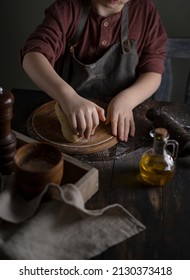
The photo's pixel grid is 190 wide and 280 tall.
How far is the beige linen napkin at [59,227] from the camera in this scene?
534mm

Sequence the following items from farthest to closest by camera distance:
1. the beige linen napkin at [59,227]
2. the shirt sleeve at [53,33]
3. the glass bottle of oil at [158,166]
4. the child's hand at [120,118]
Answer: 1. the shirt sleeve at [53,33]
2. the child's hand at [120,118]
3. the glass bottle of oil at [158,166]
4. the beige linen napkin at [59,227]

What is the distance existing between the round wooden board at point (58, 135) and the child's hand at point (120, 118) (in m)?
0.02

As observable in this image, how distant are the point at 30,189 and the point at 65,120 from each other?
0.24 metres

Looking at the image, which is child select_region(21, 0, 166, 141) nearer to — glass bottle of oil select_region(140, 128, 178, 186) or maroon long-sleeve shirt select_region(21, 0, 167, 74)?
maroon long-sleeve shirt select_region(21, 0, 167, 74)

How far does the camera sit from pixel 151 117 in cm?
83

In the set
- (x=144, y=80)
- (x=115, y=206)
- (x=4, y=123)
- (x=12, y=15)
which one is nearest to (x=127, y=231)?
(x=115, y=206)

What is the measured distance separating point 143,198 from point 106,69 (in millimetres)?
467

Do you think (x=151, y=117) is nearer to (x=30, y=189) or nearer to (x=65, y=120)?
(x=65, y=120)

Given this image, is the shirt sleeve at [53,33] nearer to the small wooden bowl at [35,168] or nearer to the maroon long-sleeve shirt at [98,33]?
the maroon long-sleeve shirt at [98,33]

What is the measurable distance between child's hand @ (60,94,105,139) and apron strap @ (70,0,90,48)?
288 mm

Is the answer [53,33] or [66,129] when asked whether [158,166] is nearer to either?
[66,129]

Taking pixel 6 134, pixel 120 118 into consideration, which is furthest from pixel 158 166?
pixel 6 134

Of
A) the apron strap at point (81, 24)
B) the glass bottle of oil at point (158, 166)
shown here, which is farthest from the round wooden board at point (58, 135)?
the apron strap at point (81, 24)

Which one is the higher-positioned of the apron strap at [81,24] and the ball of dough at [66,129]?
the apron strap at [81,24]
